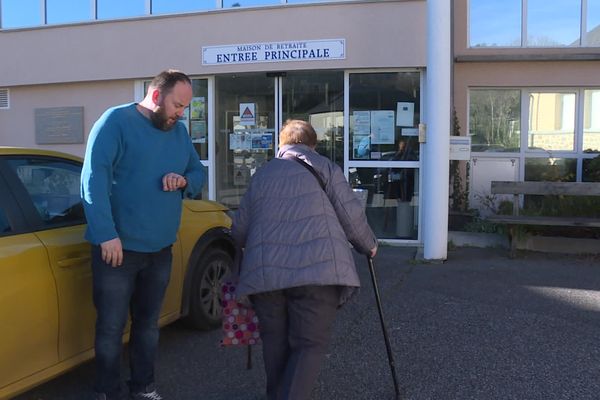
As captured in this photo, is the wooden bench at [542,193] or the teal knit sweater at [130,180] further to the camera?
the wooden bench at [542,193]

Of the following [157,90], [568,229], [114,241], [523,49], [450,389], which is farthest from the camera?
[523,49]

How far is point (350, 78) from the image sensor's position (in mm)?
8953

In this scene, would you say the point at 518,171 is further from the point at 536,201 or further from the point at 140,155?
the point at 140,155

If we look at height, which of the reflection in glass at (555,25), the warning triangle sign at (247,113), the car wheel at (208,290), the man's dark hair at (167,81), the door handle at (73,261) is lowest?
the car wheel at (208,290)

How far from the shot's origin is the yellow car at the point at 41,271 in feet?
9.91

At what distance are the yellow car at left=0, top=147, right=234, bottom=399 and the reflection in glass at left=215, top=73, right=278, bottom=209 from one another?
18.6 feet

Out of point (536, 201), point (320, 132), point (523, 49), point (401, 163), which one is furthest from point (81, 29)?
point (536, 201)

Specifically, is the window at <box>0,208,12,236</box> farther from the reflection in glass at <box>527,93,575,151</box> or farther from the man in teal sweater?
the reflection in glass at <box>527,93,575,151</box>

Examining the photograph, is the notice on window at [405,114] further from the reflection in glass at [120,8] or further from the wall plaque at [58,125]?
the wall plaque at [58,125]

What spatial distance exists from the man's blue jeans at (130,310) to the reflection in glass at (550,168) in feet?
24.7

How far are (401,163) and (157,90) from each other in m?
5.94

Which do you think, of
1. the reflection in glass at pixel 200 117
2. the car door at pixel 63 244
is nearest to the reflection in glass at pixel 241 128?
the reflection in glass at pixel 200 117

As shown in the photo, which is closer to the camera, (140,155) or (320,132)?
(140,155)

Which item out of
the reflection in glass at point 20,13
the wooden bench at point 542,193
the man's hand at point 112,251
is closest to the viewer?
the man's hand at point 112,251
